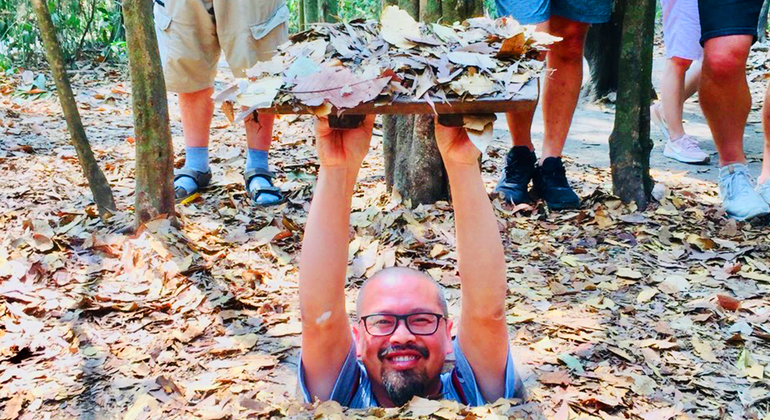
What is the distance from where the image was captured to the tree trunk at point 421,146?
4.55 m

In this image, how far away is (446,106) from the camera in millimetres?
2338

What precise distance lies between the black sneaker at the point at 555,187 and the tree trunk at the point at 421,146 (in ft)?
1.90

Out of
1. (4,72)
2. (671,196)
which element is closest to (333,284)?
(671,196)

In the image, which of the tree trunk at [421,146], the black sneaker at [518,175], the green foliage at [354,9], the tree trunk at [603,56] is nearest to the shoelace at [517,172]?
the black sneaker at [518,175]

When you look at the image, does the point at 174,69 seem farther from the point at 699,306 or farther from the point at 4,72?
the point at 4,72

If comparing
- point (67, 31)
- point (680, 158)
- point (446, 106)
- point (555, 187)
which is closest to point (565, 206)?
point (555, 187)

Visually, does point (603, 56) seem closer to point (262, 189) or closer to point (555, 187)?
point (555, 187)

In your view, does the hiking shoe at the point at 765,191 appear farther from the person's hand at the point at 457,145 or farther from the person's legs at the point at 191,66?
the person's legs at the point at 191,66

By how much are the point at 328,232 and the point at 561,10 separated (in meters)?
2.49

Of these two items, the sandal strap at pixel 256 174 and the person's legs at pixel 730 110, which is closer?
the person's legs at pixel 730 110

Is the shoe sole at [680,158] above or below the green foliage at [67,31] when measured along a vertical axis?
below

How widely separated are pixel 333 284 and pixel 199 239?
69.3 inches

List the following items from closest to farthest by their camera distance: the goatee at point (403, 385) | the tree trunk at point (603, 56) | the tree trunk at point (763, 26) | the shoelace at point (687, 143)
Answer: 1. the goatee at point (403, 385)
2. the shoelace at point (687, 143)
3. the tree trunk at point (603, 56)
4. the tree trunk at point (763, 26)

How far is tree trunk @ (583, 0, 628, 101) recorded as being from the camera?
812 cm
